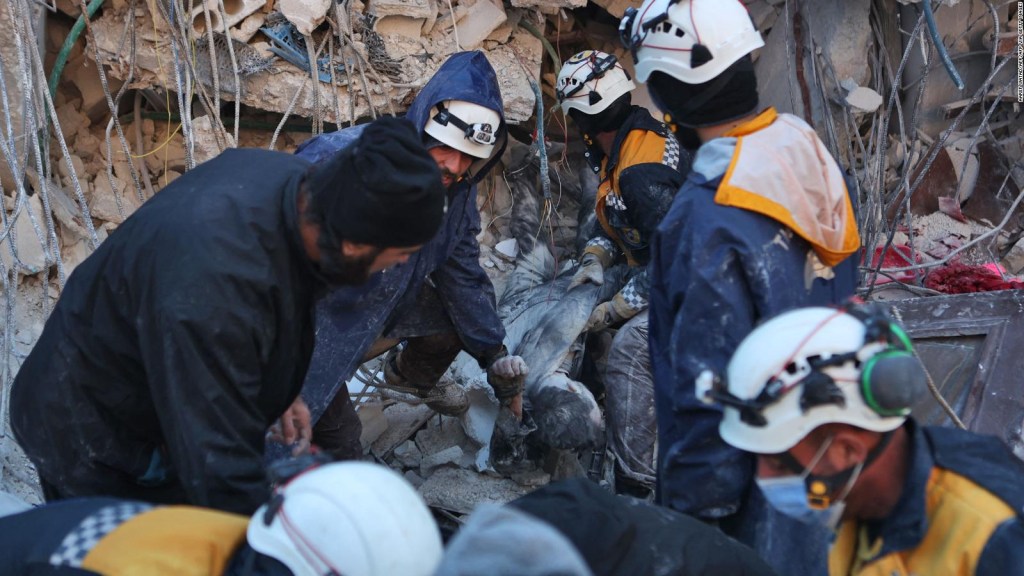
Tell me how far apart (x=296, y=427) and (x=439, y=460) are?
1844 millimetres

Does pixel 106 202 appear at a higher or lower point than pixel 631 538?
lower

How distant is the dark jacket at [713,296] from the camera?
7.84ft

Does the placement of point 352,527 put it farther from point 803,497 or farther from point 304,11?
point 304,11

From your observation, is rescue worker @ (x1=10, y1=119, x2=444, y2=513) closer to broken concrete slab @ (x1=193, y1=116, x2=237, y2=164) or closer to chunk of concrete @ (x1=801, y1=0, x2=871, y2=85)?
broken concrete slab @ (x1=193, y1=116, x2=237, y2=164)

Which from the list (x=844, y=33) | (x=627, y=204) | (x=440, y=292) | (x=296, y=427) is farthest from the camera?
(x=844, y=33)

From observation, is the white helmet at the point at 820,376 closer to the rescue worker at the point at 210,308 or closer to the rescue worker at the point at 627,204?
the rescue worker at the point at 210,308

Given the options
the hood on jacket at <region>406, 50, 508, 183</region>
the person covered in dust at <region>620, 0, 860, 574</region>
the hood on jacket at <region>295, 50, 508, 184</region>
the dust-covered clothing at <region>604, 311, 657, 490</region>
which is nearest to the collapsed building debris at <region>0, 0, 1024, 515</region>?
the dust-covered clothing at <region>604, 311, 657, 490</region>

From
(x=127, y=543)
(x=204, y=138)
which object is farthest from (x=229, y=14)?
(x=127, y=543)

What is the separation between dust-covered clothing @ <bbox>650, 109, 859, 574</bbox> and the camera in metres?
2.39

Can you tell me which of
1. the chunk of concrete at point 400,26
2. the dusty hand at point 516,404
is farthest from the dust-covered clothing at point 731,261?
the chunk of concrete at point 400,26

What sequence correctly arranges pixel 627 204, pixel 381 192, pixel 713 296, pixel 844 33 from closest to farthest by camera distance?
1. pixel 381 192
2. pixel 713 296
3. pixel 627 204
4. pixel 844 33

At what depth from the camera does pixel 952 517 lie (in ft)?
6.07

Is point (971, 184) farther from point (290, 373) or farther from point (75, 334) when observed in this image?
point (75, 334)

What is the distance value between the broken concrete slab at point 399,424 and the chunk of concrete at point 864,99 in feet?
9.99
